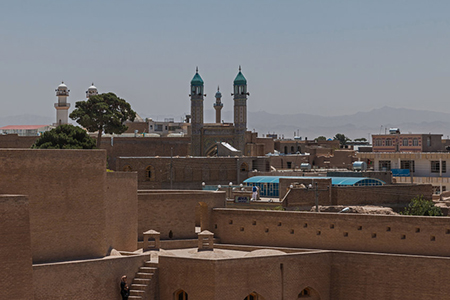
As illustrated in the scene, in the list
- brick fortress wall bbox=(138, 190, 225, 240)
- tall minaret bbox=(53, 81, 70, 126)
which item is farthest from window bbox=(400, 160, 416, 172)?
tall minaret bbox=(53, 81, 70, 126)

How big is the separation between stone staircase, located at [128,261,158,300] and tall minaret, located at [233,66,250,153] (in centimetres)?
3963

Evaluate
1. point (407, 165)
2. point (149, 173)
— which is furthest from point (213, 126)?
point (407, 165)

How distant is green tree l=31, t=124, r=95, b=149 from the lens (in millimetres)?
48266

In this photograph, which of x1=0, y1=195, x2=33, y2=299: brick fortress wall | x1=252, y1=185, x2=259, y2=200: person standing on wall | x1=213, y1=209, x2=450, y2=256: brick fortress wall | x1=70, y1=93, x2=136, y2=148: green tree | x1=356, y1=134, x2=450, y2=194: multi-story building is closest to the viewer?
x1=0, y1=195, x2=33, y2=299: brick fortress wall

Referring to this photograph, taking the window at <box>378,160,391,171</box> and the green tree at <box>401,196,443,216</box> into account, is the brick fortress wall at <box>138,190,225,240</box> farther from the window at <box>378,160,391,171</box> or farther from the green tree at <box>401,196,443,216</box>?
the window at <box>378,160,391,171</box>

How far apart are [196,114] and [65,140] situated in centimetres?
1714

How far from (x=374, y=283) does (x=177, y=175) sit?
2676 cm

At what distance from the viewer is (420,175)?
4872 centimetres

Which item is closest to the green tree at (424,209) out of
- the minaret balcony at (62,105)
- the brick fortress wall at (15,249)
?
the brick fortress wall at (15,249)

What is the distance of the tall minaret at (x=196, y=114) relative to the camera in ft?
207

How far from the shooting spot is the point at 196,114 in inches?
2509

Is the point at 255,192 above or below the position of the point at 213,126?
below

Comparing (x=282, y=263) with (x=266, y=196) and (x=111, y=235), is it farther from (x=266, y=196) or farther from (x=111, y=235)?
(x=266, y=196)

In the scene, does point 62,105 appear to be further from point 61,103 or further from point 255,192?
point 255,192
